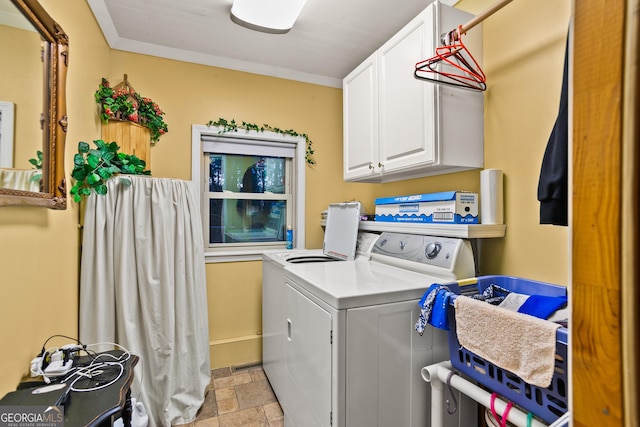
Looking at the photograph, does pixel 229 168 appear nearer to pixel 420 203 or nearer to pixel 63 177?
pixel 63 177

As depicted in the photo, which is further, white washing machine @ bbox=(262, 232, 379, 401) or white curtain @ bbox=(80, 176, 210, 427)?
white washing machine @ bbox=(262, 232, 379, 401)

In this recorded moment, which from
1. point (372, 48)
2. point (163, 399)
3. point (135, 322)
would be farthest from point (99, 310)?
point (372, 48)

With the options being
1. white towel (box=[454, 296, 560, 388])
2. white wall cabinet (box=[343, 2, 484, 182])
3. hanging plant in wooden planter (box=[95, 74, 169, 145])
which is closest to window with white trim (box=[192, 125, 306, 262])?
hanging plant in wooden planter (box=[95, 74, 169, 145])

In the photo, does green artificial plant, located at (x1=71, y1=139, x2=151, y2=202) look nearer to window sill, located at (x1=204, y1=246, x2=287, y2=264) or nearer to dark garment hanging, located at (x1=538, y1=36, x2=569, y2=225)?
A: window sill, located at (x1=204, y1=246, x2=287, y2=264)

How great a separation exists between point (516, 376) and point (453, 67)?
1360mm

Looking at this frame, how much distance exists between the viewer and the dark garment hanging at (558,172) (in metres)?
0.82

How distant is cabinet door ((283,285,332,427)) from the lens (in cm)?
120

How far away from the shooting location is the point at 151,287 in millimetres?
1867

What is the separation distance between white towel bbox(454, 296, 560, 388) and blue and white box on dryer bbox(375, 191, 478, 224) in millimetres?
571

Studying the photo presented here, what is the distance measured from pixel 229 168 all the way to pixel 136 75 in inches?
38.5

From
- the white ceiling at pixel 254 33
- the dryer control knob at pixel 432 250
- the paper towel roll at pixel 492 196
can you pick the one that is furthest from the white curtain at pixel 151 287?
the paper towel roll at pixel 492 196

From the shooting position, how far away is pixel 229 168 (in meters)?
2.68

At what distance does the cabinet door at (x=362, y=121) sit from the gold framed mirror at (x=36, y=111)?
5.28 feet

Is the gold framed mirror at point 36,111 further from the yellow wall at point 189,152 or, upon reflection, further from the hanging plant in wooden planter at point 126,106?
the hanging plant in wooden planter at point 126,106
